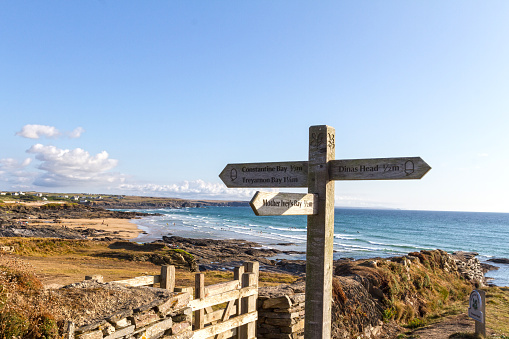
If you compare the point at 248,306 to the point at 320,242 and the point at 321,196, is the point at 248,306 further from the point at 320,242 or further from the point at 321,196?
the point at 321,196

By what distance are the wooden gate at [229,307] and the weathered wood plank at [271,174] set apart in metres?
2.08

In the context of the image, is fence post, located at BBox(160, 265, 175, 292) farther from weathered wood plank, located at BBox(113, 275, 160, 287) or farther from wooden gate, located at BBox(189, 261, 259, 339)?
wooden gate, located at BBox(189, 261, 259, 339)

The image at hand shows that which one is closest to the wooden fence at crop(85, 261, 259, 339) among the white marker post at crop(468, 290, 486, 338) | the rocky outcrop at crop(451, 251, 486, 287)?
the white marker post at crop(468, 290, 486, 338)

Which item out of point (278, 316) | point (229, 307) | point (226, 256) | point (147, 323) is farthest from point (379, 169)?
point (226, 256)

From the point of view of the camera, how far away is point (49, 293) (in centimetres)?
383

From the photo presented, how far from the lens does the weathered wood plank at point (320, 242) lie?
13.5ft

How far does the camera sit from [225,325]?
6.12 m

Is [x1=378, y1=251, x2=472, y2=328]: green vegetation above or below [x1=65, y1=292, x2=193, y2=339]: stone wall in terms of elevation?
below

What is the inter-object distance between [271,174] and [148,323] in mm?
2251

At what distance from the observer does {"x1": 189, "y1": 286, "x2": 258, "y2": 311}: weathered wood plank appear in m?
5.59

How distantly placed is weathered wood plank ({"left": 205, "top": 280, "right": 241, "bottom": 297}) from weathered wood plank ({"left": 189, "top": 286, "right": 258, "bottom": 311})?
0.09m

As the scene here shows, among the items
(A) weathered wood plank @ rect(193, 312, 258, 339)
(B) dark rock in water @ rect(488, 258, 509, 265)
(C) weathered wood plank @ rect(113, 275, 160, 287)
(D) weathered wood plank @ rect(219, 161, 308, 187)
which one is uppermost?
(D) weathered wood plank @ rect(219, 161, 308, 187)

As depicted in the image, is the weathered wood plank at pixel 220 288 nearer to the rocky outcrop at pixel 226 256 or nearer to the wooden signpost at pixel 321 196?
the wooden signpost at pixel 321 196

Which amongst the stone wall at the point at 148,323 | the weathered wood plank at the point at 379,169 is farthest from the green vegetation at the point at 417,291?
the weathered wood plank at the point at 379,169
